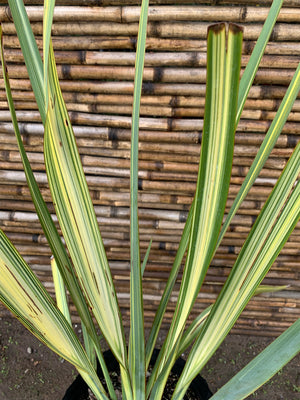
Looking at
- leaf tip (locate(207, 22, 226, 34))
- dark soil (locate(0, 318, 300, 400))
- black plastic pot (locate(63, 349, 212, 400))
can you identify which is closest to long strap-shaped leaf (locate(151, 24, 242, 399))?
leaf tip (locate(207, 22, 226, 34))

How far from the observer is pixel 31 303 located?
45 cm

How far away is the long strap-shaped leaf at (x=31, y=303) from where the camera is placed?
1.37ft

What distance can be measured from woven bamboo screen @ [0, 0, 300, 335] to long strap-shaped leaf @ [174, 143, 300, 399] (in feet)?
1.32

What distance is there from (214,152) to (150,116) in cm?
52

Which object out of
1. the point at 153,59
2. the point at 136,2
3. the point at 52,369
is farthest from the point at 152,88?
the point at 52,369

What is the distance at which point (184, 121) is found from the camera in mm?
823

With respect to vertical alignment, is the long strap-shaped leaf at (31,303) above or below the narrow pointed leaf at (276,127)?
below

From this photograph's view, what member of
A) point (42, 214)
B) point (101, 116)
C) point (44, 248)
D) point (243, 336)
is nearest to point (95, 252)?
point (42, 214)

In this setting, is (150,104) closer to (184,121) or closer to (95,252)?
(184,121)

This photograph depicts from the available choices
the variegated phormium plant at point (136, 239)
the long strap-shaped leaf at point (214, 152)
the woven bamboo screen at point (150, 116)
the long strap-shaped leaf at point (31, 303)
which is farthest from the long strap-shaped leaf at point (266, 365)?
the woven bamboo screen at point (150, 116)

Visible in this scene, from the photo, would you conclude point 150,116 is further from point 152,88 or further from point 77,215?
point 77,215

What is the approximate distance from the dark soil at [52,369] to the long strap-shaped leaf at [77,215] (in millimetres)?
696

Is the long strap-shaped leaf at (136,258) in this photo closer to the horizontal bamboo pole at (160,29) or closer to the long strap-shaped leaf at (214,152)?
the long strap-shaped leaf at (214,152)

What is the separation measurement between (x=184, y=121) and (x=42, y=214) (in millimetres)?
473
